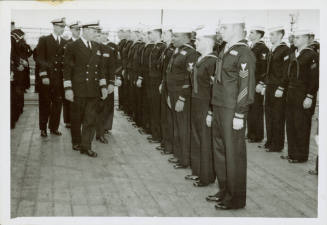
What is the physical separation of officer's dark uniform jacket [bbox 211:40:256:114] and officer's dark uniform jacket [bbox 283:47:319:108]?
38.8 inches

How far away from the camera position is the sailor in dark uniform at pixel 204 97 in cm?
387

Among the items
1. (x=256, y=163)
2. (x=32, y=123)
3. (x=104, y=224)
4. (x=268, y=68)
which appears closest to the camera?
(x=104, y=224)

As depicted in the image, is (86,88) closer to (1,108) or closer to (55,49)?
(55,49)

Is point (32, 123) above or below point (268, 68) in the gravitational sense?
below

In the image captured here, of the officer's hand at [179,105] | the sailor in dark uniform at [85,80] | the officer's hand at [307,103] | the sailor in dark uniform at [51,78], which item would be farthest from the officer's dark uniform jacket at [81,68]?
the officer's hand at [307,103]

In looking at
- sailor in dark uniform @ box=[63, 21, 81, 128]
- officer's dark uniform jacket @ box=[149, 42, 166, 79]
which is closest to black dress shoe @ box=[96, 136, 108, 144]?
sailor in dark uniform @ box=[63, 21, 81, 128]

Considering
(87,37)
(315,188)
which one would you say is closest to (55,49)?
(87,37)

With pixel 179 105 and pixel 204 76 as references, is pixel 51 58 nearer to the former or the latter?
pixel 179 105

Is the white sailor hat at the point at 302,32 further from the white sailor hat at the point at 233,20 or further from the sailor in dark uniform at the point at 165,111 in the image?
the sailor in dark uniform at the point at 165,111

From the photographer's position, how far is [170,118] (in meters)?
4.77

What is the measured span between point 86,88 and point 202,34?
1339 millimetres

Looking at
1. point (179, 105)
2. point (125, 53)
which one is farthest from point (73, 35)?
point (125, 53)

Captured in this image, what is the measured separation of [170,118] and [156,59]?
2.89ft

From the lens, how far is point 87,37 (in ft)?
15.5
